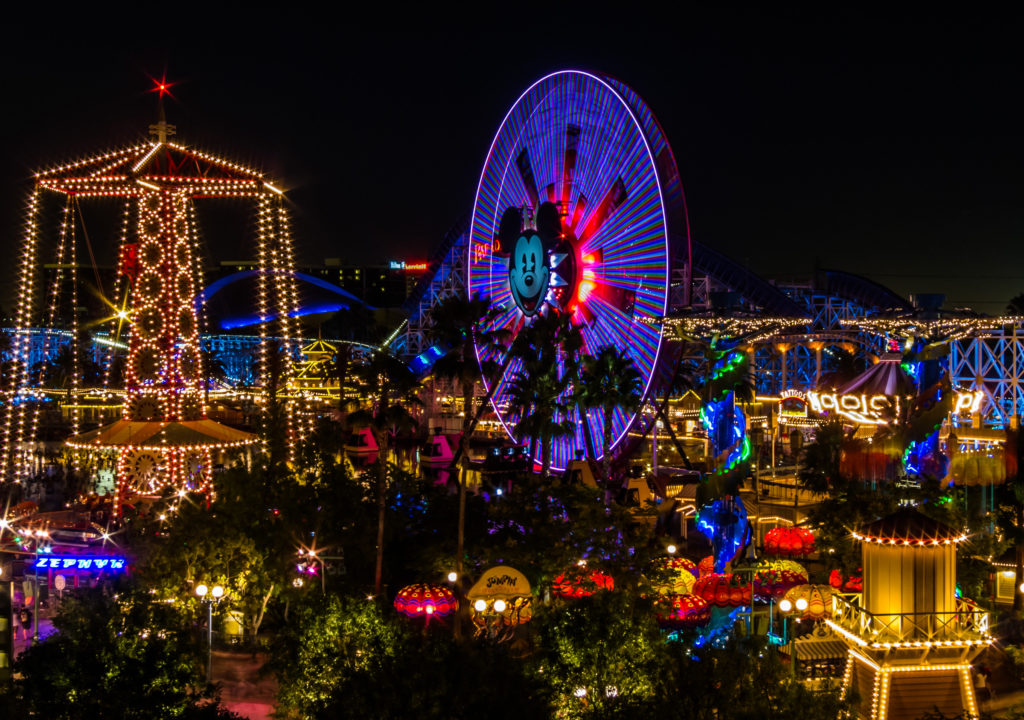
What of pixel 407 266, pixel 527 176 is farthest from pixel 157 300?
pixel 407 266

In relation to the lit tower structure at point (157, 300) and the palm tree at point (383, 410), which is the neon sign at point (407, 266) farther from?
the palm tree at point (383, 410)

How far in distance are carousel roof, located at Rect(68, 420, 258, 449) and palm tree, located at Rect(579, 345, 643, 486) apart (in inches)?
371

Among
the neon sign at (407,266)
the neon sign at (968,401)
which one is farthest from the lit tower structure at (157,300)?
the neon sign at (407,266)

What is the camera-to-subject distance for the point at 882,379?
25.5 meters

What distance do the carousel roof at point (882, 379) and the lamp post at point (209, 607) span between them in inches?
564

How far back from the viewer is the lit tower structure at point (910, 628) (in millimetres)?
15023

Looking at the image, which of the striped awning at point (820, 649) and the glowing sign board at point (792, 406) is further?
the glowing sign board at point (792, 406)

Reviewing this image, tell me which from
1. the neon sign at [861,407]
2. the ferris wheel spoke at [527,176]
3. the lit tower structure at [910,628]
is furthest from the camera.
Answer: the ferris wheel spoke at [527,176]

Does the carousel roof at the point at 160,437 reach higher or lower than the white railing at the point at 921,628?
higher

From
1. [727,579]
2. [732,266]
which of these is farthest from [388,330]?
[727,579]

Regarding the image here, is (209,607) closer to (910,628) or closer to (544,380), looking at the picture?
(910,628)

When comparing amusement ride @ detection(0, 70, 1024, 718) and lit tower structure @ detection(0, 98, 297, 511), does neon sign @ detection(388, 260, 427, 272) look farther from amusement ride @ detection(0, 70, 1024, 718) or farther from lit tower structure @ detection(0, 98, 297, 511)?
lit tower structure @ detection(0, 98, 297, 511)

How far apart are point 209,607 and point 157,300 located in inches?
425

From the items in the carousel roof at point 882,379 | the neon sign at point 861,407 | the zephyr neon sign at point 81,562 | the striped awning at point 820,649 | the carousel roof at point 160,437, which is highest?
the carousel roof at point 882,379
